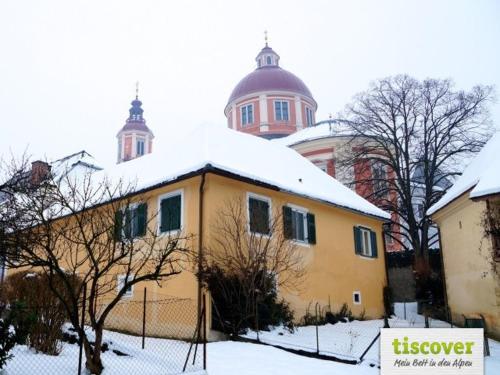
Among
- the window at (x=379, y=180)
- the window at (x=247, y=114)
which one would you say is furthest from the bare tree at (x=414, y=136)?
the window at (x=247, y=114)

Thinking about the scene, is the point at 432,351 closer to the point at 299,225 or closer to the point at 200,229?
the point at 200,229

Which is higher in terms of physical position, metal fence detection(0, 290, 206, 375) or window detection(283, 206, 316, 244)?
window detection(283, 206, 316, 244)

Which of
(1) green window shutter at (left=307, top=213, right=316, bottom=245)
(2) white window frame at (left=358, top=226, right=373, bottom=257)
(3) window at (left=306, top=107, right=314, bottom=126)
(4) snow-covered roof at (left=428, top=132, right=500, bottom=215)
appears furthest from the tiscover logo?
(3) window at (left=306, top=107, right=314, bottom=126)

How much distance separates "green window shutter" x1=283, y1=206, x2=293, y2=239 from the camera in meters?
16.4

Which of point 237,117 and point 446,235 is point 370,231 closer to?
point 446,235

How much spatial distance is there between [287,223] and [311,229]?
1.43 m

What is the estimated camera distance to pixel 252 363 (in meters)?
9.97

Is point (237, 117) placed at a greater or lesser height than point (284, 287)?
greater

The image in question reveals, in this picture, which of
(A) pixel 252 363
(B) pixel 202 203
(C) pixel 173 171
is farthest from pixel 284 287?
(A) pixel 252 363

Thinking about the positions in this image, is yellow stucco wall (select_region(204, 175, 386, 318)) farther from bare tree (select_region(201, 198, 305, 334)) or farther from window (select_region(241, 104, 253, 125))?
window (select_region(241, 104, 253, 125))

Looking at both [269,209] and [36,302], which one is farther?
[269,209]

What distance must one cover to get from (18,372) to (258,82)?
37.8m

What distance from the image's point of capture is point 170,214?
15273mm

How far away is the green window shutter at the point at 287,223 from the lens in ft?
53.8
